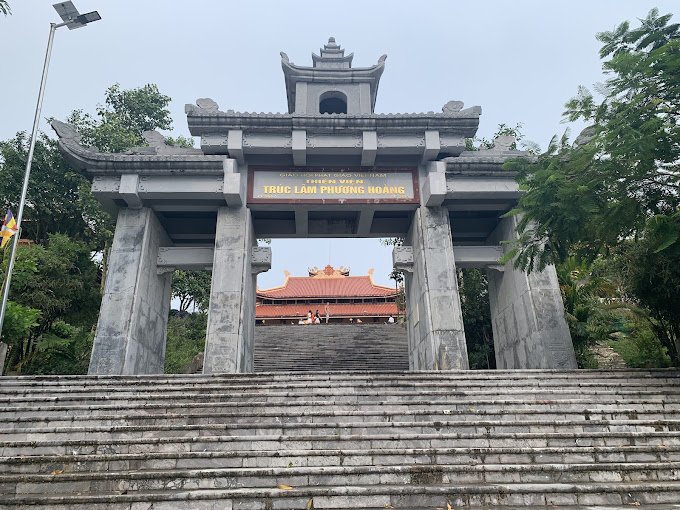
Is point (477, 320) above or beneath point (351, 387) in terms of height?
above

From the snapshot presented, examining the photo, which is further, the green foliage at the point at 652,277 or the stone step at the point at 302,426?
the green foliage at the point at 652,277

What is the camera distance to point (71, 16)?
11906mm

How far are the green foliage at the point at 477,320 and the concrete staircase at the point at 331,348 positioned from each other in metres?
2.55

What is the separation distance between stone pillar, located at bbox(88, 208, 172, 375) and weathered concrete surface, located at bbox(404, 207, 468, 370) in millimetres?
7527

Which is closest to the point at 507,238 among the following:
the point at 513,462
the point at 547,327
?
the point at 547,327

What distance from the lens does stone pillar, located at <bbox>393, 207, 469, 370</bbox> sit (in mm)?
12414

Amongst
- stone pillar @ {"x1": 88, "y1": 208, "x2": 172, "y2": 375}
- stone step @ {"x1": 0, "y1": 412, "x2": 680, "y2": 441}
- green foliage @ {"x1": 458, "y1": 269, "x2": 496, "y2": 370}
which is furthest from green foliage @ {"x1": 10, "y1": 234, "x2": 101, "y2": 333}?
green foliage @ {"x1": 458, "y1": 269, "x2": 496, "y2": 370}

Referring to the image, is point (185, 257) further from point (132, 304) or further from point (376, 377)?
point (376, 377)

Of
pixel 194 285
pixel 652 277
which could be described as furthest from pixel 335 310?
pixel 652 277

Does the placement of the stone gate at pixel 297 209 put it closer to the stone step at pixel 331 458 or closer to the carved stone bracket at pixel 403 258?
the carved stone bracket at pixel 403 258

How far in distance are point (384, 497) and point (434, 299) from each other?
828 cm

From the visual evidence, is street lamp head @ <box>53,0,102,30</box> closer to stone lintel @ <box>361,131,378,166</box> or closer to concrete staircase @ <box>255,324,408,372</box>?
stone lintel @ <box>361,131,378,166</box>

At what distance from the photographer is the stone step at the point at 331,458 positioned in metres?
5.81

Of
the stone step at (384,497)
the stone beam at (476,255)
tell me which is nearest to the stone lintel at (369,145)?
the stone beam at (476,255)
